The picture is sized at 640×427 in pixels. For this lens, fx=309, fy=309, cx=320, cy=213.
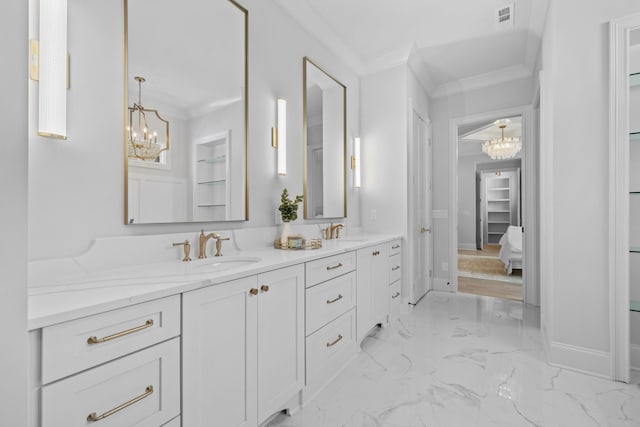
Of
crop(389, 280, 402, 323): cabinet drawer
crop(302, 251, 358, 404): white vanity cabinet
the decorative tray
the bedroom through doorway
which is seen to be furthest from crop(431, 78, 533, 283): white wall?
the bedroom through doorway

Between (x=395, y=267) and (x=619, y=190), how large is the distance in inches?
67.4

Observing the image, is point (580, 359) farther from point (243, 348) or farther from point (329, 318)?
point (243, 348)

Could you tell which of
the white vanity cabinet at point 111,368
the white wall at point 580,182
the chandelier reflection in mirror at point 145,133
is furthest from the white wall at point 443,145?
the white vanity cabinet at point 111,368

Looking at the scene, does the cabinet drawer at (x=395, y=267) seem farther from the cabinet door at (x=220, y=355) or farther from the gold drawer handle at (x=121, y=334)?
the gold drawer handle at (x=121, y=334)

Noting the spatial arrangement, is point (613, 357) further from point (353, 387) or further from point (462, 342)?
point (353, 387)

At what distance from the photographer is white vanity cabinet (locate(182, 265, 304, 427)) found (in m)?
1.08

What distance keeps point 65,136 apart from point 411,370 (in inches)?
88.0

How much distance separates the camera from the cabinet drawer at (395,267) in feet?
9.55

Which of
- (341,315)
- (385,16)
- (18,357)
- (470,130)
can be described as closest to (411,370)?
(341,315)

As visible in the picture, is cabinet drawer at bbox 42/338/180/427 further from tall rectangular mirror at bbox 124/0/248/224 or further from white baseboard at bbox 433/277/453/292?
white baseboard at bbox 433/277/453/292

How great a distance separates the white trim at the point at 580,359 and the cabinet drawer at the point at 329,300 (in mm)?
1425

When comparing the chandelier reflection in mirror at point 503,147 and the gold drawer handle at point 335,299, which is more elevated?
the chandelier reflection in mirror at point 503,147

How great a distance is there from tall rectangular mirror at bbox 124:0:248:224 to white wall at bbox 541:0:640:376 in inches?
83.3

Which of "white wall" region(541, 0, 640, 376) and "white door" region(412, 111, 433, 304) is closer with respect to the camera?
"white wall" region(541, 0, 640, 376)
